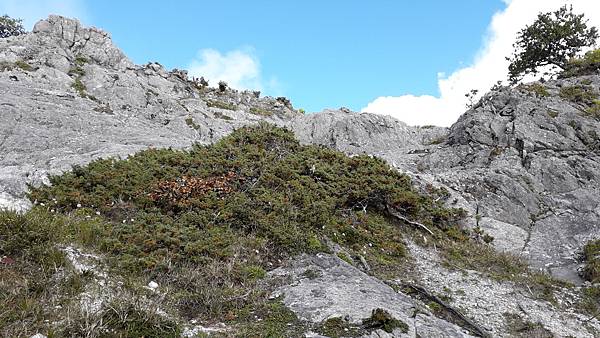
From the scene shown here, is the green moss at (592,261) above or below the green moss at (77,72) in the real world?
below

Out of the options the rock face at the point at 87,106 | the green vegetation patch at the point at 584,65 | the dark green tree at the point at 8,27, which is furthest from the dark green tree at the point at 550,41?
the dark green tree at the point at 8,27

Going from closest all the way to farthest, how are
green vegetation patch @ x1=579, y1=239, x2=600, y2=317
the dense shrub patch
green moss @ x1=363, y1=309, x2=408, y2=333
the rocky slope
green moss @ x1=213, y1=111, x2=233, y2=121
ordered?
green moss @ x1=363, y1=309, x2=408, y2=333 → the rocky slope → the dense shrub patch → green vegetation patch @ x1=579, y1=239, x2=600, y2=317 → green moss @ x1=213, y1=111, x2=233, y2=121

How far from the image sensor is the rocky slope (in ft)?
37.0

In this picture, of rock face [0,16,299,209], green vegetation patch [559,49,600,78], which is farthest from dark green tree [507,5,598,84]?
rock face [0,16,299,209]

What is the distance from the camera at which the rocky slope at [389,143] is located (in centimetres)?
1127

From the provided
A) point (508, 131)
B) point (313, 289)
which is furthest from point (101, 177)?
point (508, 131)

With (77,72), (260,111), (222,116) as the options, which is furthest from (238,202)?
(260,111)

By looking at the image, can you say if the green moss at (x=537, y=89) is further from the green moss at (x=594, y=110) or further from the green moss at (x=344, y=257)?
the green moss at (x=344, y=257)

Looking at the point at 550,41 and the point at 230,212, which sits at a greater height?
the point at 550,41

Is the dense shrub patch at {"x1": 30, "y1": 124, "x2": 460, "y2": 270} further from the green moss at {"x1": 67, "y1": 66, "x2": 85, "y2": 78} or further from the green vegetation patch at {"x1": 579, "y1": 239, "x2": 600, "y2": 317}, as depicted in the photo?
the green moss at {"x1": 67, "y1": 66, "x2": 85, "y2": 78}

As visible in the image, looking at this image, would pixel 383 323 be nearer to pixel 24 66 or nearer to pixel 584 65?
pixel 24 66

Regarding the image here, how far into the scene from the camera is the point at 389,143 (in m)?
32.1

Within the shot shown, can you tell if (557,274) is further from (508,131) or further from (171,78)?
(171,78)

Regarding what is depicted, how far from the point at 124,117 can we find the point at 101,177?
1144 centimetres
